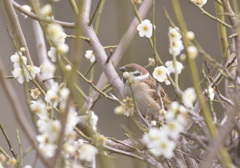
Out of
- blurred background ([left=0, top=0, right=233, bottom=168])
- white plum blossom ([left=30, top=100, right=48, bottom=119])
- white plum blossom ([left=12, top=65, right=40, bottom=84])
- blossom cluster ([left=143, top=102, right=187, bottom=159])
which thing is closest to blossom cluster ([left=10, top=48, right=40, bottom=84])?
white plum blossom ([left=12, top=65, right=40, bottom=84])

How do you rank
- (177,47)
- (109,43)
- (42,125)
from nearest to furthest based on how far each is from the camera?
(42,125), (177,47), (109,43)

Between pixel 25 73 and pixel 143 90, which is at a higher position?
pixel 143 90

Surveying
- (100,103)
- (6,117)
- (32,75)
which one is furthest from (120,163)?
(32,75)

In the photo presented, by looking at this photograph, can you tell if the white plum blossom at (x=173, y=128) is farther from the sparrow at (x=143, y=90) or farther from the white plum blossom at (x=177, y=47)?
the sparrow at (x=143, y=90)

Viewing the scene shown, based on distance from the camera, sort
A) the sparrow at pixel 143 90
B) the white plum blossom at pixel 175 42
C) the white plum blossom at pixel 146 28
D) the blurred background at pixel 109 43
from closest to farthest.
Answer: the white plum blossom at pixel 175 42, the white plum blossom at pixel 146 28, the sparrow at pixel 143 90, the blurred background at pixel 109 43

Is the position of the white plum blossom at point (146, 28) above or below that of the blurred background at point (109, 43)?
below

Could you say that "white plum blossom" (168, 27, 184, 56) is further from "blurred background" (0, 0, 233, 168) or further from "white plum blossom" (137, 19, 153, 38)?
"blurred background" (0, 0, 233, 168)

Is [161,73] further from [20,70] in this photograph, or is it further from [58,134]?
[58,134]

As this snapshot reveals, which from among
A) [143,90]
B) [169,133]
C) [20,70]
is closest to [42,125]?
[169,133]

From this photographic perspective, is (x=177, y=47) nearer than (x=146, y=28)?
Yes

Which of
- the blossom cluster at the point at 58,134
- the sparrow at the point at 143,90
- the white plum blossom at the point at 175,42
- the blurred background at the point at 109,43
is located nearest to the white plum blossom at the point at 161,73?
the white plum blossom at the point at 175,42

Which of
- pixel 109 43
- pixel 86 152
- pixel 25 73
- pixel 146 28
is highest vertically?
pixel 109 43

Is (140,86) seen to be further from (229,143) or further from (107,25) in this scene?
(107,25)

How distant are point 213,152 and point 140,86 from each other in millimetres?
1474
